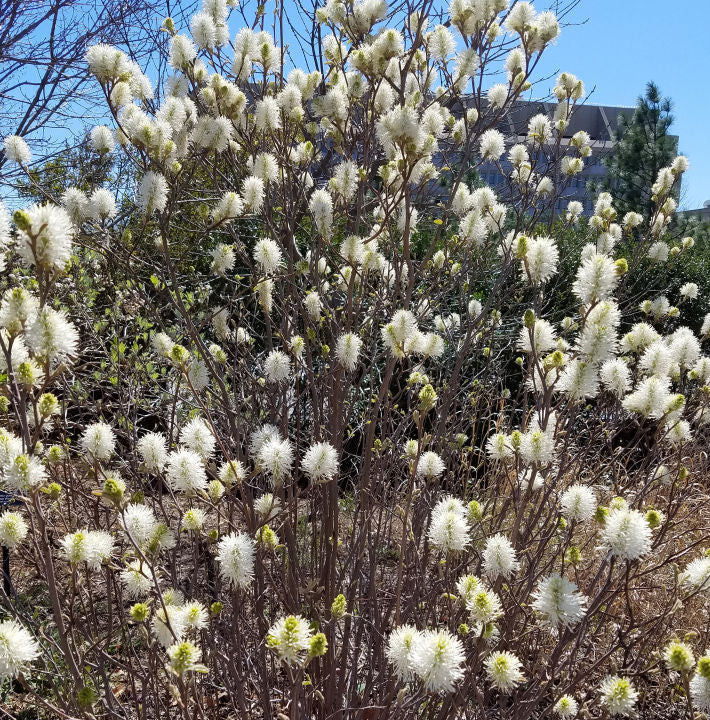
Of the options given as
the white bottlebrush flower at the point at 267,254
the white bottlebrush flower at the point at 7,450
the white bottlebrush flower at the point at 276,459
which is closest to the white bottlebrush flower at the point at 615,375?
the white bottlebrush flower at the point at 276,459

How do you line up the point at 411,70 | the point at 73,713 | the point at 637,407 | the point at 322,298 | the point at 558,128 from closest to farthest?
1. the point at 637,407
2. the point at 73,713
3. the point at 322,298
4. the point at 411,70
5. the point at 558,128

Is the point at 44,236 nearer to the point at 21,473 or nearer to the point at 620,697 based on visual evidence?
the point at 21,473

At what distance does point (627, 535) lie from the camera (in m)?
1.55

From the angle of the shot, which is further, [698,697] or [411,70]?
[411,70]

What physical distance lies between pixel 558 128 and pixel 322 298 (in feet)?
7.20

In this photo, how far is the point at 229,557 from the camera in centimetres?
167

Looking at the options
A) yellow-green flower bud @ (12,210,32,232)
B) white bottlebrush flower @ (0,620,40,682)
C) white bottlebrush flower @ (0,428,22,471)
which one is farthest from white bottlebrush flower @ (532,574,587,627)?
yellow-green flower bud @ (12,210,32,232)

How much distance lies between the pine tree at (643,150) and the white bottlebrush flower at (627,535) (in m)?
16.9

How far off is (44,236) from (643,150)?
60.7ft

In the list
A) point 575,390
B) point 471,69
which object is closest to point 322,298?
point 575,390

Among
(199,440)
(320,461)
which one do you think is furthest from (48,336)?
(320,461)

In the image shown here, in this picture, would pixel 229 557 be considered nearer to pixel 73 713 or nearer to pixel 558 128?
pixel 73 713

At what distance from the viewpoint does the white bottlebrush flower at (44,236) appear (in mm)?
1374

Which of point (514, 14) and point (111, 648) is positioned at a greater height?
point (514, 14)
